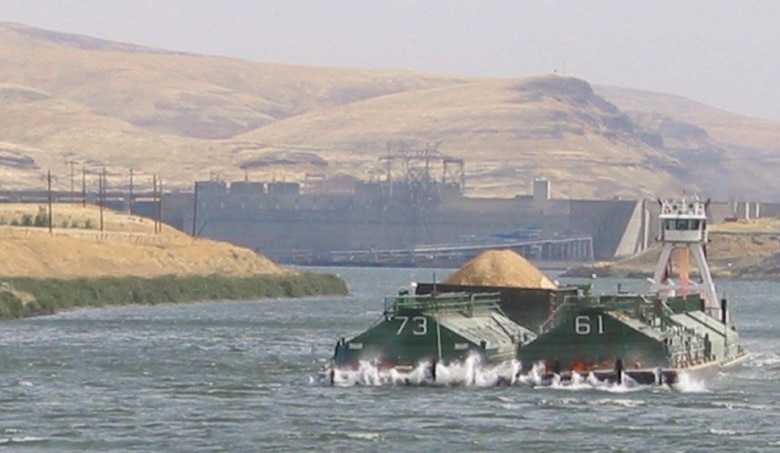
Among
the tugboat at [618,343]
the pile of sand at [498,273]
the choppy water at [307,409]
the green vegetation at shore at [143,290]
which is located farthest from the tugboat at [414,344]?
the green vegetation at shore at [143,290]

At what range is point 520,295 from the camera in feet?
231

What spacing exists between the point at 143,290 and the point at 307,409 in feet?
261

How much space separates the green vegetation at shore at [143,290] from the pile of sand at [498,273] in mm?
24114

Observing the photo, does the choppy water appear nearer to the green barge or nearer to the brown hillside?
the green barge

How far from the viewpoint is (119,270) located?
14138cm

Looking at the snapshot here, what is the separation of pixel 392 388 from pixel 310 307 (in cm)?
7297

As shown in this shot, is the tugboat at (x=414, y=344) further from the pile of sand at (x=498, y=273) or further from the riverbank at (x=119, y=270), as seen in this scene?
the riverbank at (x=119, y=270)

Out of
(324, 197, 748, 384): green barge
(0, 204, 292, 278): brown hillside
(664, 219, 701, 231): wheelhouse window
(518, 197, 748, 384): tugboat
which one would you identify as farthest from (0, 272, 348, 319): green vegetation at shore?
(518, 197, 748, 384): tugboat

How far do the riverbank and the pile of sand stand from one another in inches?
957

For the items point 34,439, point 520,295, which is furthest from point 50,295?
point 34,439

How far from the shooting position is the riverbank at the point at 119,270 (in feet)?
397

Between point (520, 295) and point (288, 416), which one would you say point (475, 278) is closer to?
point (520, 295)

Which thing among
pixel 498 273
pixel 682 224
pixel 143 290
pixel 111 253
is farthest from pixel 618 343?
pixel 111 253

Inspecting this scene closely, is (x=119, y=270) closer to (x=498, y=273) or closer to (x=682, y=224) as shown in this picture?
(x=498, y=273)
